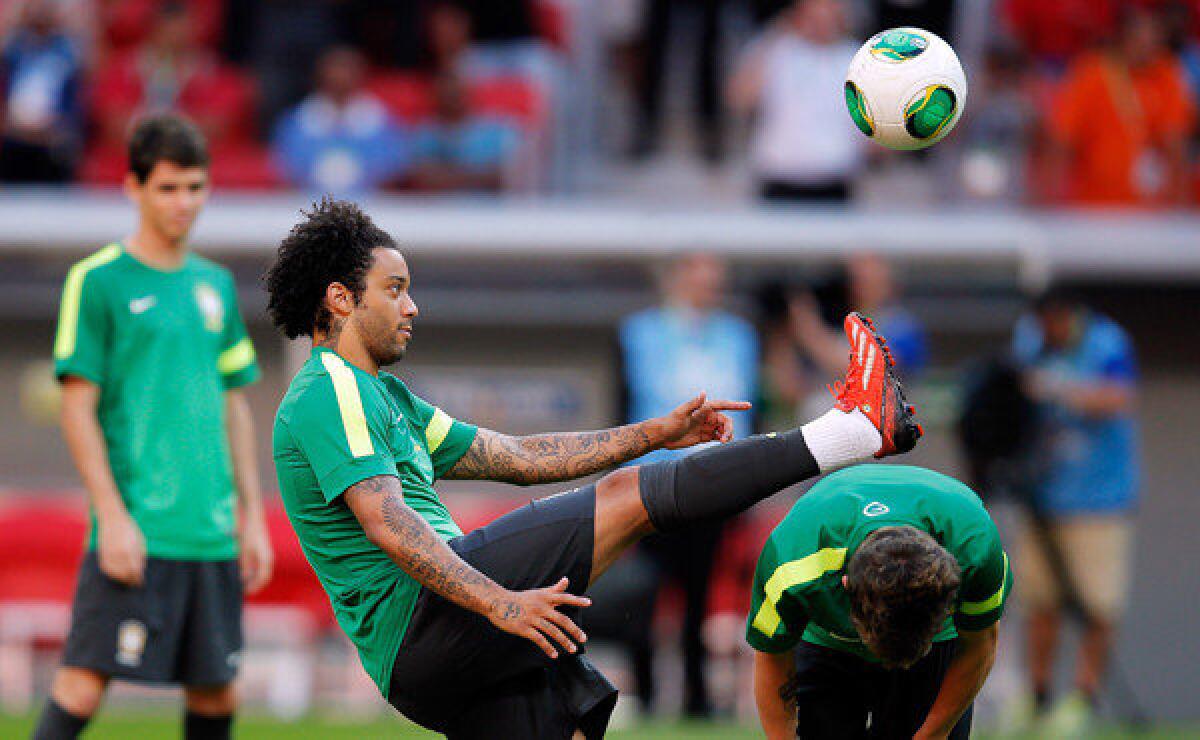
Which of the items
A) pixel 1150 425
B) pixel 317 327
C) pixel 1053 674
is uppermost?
pixel 317 327

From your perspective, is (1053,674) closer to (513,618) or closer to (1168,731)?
(1168,731)

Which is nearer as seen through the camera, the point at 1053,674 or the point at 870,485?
the point at 870,485

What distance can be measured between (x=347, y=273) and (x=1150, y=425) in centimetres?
767

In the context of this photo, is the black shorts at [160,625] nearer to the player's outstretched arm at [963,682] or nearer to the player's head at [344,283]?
the player's head at [344,283]

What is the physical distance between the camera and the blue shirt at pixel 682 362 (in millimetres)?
8641

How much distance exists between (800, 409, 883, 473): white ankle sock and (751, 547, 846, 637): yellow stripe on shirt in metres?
0.22

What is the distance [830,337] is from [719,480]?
509 cm

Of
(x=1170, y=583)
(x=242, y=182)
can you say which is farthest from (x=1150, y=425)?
(x=242, y=182)

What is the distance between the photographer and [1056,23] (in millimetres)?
11820

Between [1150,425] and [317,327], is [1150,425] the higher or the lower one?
the lower one

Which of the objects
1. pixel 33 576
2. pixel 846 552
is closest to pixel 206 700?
pixel 846 552

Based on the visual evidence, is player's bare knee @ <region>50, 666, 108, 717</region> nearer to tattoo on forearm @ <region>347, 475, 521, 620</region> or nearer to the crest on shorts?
the crest on shorts

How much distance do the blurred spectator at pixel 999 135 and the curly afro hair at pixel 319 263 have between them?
22.5ft

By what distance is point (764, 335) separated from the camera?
1005 cm
